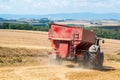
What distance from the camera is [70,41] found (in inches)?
890

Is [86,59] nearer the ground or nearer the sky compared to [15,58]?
nearer the sky

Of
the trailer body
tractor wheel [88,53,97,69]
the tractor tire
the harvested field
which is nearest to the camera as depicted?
the harvested field

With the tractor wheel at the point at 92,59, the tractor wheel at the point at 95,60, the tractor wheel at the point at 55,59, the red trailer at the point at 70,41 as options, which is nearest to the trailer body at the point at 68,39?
the red trailer at the point at 70,41

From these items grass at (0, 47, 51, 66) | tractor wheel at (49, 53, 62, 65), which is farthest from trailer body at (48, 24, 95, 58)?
grass at (0, 47, 51, 66)

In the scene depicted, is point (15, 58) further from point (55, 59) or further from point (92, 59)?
point (92, 59)

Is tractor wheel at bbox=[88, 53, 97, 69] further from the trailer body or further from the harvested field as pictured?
the trailer body

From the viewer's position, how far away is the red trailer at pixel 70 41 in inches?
884

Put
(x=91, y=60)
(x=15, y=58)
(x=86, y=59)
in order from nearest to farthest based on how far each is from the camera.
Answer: (x=91, y=60), (x=86, y=59), (x=15, y=58)

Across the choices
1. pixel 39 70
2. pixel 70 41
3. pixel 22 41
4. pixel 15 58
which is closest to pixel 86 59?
pixel 70 41

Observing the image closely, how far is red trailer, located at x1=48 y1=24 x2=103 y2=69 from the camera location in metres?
22.5

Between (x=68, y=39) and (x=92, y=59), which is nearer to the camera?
(x=68, y=39)

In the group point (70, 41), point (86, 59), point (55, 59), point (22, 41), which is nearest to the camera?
point (70, 41)

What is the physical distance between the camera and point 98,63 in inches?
930

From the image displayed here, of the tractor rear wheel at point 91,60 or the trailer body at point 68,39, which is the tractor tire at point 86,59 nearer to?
the tractor rear wheel at point 91,60
